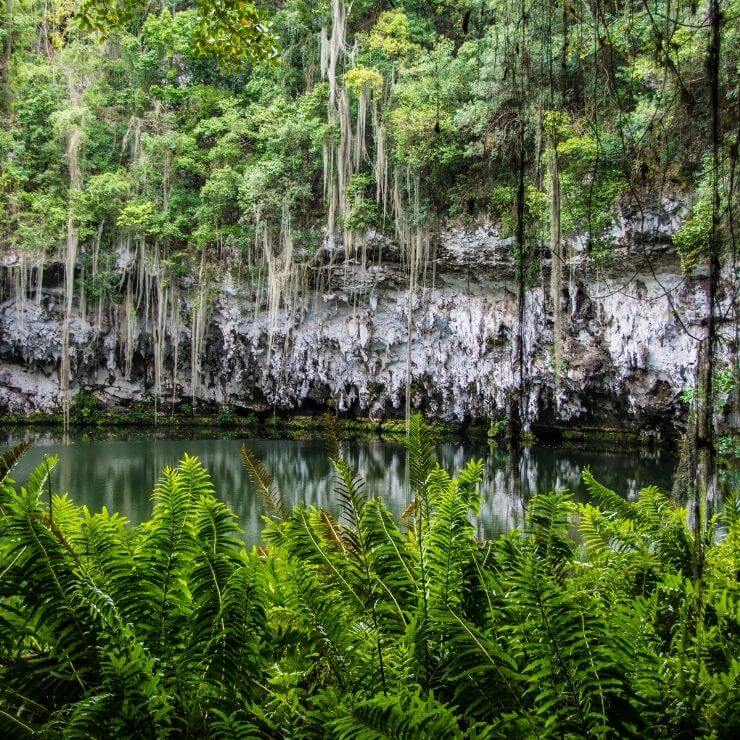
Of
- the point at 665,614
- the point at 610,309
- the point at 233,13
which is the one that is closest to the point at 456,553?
the point at 665,614

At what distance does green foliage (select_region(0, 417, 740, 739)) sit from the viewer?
42.4 inches

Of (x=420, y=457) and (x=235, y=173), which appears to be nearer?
(x=420, y=457)

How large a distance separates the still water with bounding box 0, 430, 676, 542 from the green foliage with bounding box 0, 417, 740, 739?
829cm

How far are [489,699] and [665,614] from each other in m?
0.79

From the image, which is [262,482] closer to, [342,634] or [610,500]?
[342,634]

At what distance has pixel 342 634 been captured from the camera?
51.2 inches

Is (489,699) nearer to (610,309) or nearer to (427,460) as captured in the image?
(427,460)

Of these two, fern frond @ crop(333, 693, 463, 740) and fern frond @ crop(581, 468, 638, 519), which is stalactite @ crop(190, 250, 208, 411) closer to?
fern frond @ crop(581, 468, 638, 519)

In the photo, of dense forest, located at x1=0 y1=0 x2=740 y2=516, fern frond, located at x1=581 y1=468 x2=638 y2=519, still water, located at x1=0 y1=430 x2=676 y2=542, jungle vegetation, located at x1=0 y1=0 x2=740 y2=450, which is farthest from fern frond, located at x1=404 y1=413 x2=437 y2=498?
jungle vegetation, located at x1=0 y1=0 x2=740 y2=450

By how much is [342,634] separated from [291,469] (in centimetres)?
1513

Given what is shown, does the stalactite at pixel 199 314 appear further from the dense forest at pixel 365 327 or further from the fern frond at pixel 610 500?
the fern frond at pixel 610 500

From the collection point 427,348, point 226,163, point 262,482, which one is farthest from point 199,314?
point 262,482

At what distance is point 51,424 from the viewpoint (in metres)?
23.8

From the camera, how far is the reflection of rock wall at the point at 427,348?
1778 centimetres
